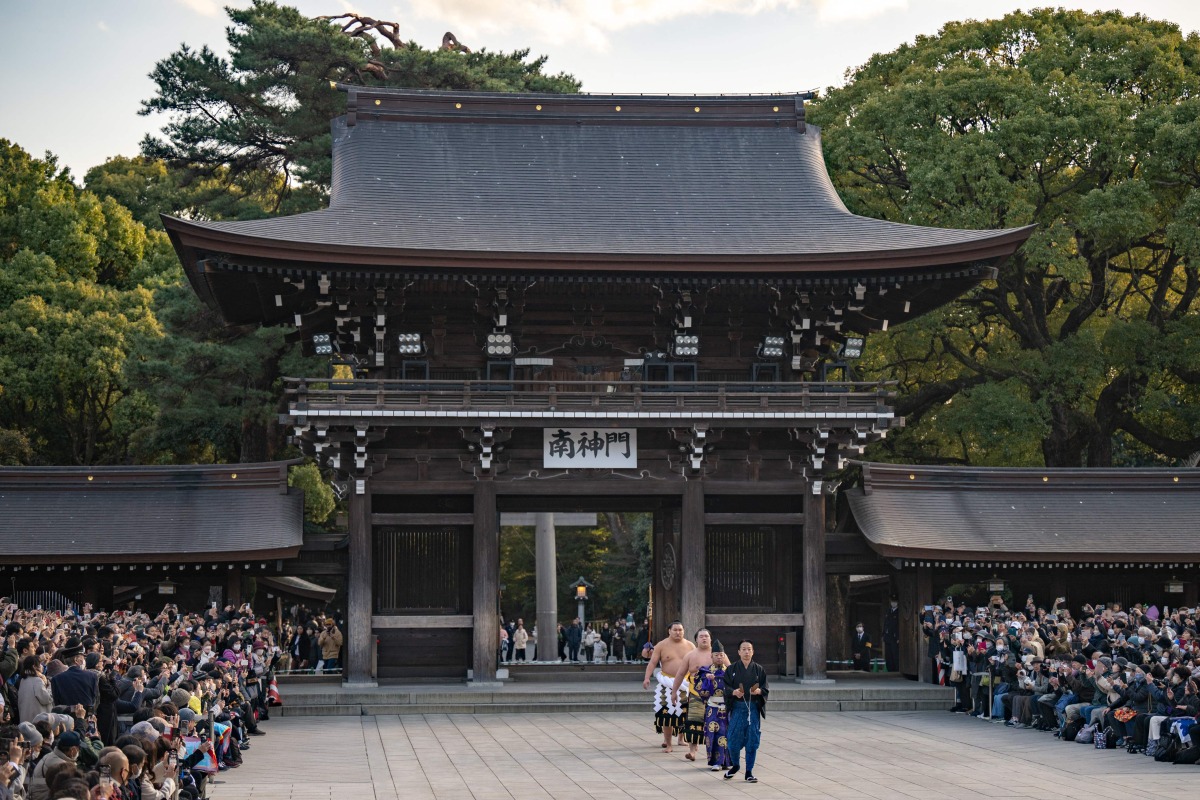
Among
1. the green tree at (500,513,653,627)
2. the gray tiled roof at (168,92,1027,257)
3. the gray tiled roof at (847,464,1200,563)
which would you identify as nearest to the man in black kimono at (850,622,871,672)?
the gray tiled roof at (847,464,1200,563)

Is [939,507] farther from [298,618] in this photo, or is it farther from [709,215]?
[298,618]

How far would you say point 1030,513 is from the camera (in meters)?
31.0

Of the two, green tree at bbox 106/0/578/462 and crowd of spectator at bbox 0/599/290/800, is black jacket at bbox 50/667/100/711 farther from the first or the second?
green tree at bbox 106/0/578/462

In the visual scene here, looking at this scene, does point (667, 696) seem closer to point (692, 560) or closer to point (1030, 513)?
point (692, 560)

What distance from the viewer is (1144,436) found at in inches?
1587

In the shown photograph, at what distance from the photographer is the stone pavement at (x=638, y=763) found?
55.9ft

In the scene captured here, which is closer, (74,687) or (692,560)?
(74,687)

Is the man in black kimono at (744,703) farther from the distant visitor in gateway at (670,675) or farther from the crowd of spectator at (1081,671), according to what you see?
the crowd of spectator at (1081,671)

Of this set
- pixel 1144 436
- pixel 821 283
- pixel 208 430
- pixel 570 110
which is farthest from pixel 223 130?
pixel 1144 436

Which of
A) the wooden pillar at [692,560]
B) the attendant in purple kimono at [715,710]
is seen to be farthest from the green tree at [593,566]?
the attendant in purple kimono at [715,710]

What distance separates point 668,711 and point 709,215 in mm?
12725

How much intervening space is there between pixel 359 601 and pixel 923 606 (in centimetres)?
1106

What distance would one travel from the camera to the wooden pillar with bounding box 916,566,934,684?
29.1m

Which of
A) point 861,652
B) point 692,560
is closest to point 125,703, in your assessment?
point 692,560
